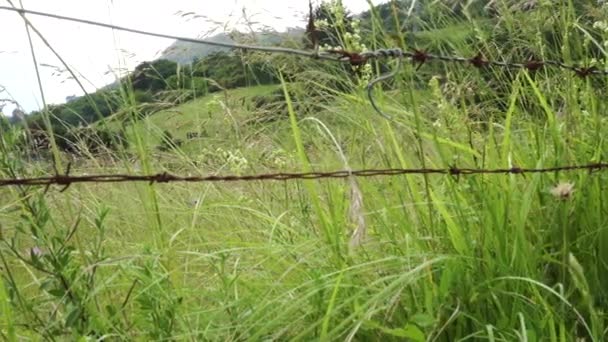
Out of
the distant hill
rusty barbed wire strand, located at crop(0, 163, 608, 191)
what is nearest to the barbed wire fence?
rusty barbed wire strand, located at crop(0, 163, 608, 191)

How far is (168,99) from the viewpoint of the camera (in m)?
4.27

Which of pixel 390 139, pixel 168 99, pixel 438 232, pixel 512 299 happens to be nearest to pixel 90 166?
pixel 168 99

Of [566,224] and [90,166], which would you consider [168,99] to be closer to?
[90,166]

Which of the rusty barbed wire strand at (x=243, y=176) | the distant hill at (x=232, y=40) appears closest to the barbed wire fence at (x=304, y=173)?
the rusty barbed wire strand at (x=243, y=176)

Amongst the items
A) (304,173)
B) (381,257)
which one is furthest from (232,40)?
(304,173)

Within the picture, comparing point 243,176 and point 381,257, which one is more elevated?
point 243,176

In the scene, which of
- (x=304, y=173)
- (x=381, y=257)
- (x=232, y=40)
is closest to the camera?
(x=304, y=173)

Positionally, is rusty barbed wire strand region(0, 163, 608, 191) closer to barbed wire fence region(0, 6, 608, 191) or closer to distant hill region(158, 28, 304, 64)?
barbed wire fence region(0, 6, 608, 191)

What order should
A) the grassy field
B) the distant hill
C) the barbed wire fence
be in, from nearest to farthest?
→ the barbed wire fence < the grassy field < the distant hill

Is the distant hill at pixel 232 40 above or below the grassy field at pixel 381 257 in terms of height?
above

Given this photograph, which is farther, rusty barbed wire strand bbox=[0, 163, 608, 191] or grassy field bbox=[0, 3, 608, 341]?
grassy field bbox=[0, 3, 608, 341]

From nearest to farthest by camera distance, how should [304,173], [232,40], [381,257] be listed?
[304,173]
[381,257]
[232,40]

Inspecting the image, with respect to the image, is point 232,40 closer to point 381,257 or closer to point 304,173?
point 381,257

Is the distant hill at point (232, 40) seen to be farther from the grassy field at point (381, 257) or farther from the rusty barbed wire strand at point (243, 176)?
the rusty barbed wire strand at point (243, 176)
